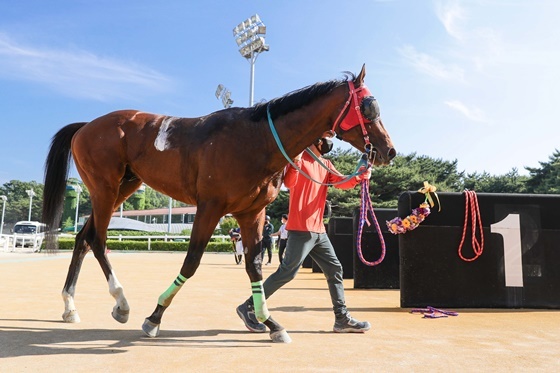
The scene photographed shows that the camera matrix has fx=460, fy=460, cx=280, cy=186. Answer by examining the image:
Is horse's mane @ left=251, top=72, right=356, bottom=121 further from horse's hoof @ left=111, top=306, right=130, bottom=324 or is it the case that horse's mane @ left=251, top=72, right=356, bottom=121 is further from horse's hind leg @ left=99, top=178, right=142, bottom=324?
horse's hoof @ left=111, top=306, right=130, bottom=324

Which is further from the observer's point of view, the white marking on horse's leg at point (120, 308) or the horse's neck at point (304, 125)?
the white marking on horse's leg at point (120, 308)

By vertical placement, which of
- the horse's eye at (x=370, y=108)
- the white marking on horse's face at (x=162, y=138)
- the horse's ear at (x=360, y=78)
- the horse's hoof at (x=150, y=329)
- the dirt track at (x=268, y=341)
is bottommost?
the dirt track at (x=268, y=341)

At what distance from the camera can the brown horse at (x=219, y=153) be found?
362 cm

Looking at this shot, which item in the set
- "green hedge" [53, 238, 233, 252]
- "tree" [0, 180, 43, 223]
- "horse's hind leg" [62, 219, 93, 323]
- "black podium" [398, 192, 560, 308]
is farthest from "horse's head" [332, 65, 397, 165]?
"tree" [0, 180, 43, 223]

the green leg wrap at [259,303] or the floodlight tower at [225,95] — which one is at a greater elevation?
the floodlight tower at [225,95]

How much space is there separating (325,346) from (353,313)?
1.99 meters

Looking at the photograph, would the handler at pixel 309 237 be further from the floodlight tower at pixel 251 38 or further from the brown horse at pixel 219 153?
the floodlight tower at pixel 251 38

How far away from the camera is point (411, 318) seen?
5.04m

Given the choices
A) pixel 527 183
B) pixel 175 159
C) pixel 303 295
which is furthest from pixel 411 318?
pixel 527 183

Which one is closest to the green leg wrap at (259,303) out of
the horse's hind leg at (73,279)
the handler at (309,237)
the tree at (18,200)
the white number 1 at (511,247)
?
the handler at (309,237)

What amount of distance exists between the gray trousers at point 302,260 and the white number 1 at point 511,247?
274 centimetres

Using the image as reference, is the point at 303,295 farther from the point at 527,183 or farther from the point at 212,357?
the point at 527,183

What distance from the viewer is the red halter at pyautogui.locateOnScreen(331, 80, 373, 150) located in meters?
3.54

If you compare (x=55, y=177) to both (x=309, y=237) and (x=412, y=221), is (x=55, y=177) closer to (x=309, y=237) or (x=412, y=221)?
(x=309, y=237)
